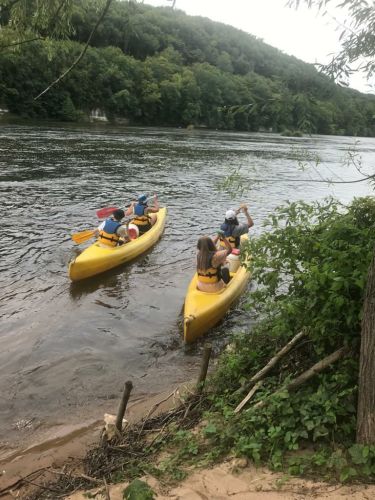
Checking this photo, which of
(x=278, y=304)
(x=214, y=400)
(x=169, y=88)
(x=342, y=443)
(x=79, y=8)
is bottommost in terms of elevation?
(x=214, y=400)

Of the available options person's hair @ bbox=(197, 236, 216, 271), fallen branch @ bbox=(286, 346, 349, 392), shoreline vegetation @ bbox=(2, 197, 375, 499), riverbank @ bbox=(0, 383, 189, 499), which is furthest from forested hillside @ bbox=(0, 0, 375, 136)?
riverbank @ bbox=(0, 383, 189, 499)

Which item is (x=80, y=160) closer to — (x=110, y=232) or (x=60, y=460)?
(x=110, y=232)

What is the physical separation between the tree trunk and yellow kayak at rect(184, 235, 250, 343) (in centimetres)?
291

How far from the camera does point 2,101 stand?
41.3m

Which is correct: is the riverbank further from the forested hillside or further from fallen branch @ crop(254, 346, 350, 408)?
the forested hillside

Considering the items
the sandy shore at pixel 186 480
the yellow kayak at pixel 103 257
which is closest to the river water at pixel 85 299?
the yellow kayak at pixel 103 257

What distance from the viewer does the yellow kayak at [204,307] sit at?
241 inches

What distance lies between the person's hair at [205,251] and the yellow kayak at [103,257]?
251cm

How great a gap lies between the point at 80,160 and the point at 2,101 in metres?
25.3

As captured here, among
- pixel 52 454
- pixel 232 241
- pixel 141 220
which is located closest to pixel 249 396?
pixel 52 454

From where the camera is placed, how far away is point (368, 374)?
288cm

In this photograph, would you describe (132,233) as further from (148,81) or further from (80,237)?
(148,81)

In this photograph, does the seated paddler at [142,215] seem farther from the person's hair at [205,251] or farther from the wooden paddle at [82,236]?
the person's hair at [205,251]

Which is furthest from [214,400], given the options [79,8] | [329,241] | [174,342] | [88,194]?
[88,194]
